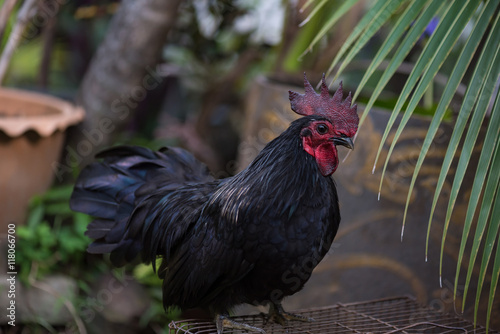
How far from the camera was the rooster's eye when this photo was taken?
1676 millimetres

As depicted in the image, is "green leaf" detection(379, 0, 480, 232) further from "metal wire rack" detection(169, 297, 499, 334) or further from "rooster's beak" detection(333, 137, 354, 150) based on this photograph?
"metal wire rack" detection(169, 297, 499, 334)

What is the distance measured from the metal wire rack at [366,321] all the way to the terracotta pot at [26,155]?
1.52 m

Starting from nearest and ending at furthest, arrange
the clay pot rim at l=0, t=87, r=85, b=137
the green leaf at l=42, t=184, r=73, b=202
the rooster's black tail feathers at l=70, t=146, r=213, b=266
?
1. the rooster's black tail feathers at l=70, t=146, r=213, b=266
2. the clay pot rim at l=0, t=87, r=85, b=137
3. the green leaf at l=42, t=184, r=73, b=202

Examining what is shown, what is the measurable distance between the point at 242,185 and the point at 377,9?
25.0 inches

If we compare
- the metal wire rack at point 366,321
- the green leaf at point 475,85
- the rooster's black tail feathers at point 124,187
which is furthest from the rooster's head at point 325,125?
the rooster's black tail feathers at point 124,187

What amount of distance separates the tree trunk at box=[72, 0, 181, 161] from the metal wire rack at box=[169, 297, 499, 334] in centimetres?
184

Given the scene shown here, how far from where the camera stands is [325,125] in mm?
1676

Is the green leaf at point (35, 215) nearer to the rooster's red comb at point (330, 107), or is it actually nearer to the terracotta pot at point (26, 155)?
the terracotta pot at point (26, 155)

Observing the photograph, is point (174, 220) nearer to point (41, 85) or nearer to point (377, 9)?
point (377, 9)

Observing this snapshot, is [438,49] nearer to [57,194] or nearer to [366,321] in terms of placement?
[366,321]

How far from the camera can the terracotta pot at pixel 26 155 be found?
3.02 m

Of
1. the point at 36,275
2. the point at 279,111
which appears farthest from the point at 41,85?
the point at 279,111

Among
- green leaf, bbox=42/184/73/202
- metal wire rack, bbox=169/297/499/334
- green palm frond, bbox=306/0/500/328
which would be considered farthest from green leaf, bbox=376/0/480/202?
green leaf, bbox=42/184/73/202

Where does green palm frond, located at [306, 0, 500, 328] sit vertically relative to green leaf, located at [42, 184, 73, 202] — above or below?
above
